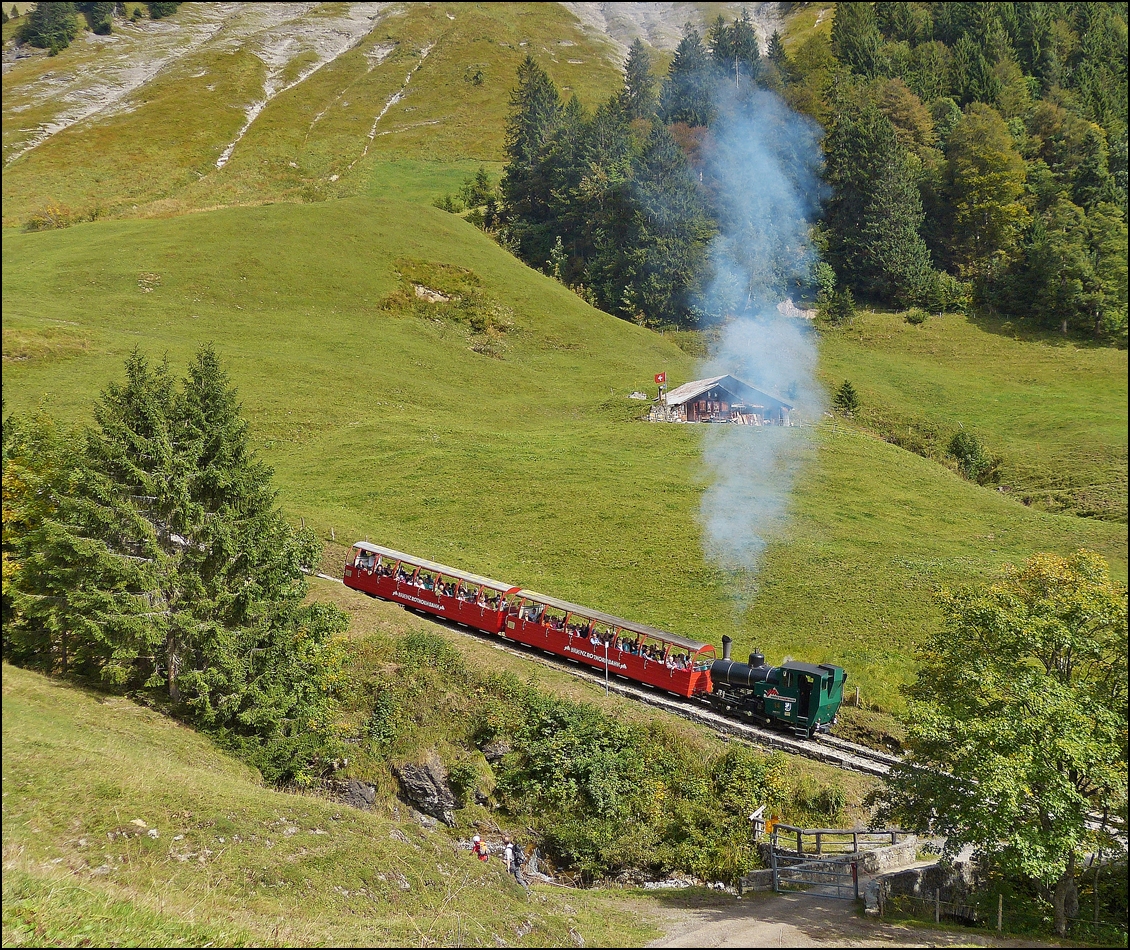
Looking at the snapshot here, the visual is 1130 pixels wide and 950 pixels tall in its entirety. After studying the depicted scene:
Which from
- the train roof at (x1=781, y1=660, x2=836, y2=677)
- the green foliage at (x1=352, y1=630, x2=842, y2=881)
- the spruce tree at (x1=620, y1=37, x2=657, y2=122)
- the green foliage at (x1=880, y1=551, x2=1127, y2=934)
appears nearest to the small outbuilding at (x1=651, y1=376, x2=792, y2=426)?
the train roof at (x1=781, y1=660, x2=836, y2=677)

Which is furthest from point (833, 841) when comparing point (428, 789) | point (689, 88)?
point (689, 88)

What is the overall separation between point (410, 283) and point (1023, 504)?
73823 millimetres

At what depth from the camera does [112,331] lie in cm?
7631

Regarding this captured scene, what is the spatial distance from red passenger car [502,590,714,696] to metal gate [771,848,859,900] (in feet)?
30.1

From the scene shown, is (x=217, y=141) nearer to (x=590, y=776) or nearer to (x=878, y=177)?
(x=878, y=177)

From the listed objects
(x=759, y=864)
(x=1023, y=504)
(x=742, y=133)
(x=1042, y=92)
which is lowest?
(x=759, y=864)

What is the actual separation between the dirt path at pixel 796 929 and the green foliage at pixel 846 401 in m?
60.6

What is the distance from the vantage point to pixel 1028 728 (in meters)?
16.8

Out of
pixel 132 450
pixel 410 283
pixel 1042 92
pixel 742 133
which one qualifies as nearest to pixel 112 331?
pixel 410 283

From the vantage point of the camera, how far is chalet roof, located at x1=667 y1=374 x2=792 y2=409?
68.0m

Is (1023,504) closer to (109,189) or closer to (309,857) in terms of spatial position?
(309,857)

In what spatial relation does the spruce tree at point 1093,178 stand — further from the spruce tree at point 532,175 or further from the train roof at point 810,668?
the train roof at point 810,668

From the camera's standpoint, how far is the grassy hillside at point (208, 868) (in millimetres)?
11781

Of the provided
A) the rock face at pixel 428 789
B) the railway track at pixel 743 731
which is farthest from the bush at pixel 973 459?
the rock face at pixel 428 789
